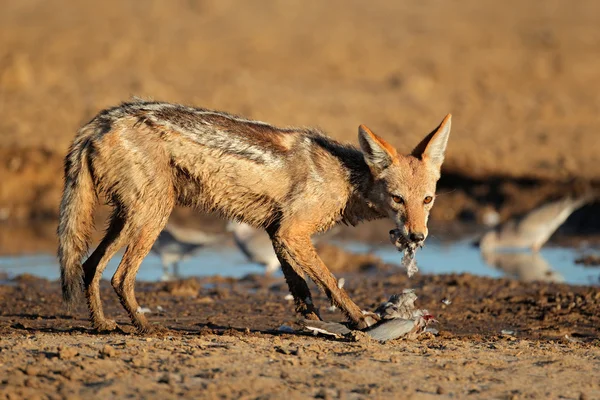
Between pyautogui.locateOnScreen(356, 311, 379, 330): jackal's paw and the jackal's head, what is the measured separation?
0.64 meters

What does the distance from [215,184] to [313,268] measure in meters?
1.00

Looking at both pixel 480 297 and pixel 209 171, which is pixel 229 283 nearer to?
pixel 480 297

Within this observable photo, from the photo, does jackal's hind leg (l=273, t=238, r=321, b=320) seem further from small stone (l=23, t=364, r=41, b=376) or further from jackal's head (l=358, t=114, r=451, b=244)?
small stone (l=23, t=364, r=41, b=376)

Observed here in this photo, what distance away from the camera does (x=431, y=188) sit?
23.7ft

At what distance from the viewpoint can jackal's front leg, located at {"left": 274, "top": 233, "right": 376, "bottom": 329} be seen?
6945 millimetres

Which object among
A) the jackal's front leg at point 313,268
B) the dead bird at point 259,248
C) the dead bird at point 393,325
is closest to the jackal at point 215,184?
the jackal's front leg at point 313,268

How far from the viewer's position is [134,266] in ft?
23.2

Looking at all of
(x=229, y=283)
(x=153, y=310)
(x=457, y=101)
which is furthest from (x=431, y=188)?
(x=457, y=101)

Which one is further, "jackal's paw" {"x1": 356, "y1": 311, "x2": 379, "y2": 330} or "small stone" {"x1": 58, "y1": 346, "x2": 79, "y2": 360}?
"jackal's paw" {"x1": 356, "y1": 311, "x2": 379, "y2": 330}

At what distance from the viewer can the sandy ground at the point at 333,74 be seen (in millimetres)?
17625

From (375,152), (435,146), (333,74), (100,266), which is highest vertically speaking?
(333,74)

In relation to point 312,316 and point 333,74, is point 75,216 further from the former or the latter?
point 333,74

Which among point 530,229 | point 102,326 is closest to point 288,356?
point 102,326

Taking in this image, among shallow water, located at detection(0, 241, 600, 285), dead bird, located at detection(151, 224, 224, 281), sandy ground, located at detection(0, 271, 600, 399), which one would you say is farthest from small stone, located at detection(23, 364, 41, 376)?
dead bird, located at detection(151, 224, 224, 281)
